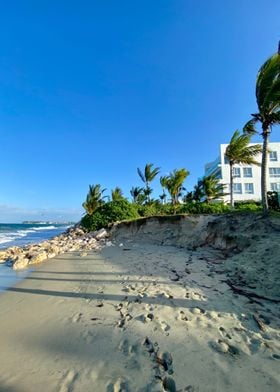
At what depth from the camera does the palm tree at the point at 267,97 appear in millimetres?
9582

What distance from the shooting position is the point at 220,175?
44.3 metres

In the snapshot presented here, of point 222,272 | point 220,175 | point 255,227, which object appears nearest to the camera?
point 222,272

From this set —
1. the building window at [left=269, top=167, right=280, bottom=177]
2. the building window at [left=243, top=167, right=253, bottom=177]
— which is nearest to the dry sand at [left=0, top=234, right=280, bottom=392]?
the building window at [left=243, top=167, right=253, bottom=177]

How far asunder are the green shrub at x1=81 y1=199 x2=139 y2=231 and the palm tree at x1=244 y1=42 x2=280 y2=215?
11232mm

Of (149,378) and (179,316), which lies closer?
(149,378)

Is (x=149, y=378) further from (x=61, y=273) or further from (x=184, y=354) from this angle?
(x=61, y=273)

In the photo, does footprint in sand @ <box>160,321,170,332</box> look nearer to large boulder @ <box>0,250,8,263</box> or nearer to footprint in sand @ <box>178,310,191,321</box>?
footprint in sand @ <box>178,310,191,321</box>

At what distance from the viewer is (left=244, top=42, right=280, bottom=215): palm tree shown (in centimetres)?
958

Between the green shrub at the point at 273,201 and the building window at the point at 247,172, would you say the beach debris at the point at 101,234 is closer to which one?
the green shrub at the point at 273,201

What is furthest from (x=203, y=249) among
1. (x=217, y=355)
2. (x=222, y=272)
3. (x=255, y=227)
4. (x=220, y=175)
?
(x=220, y=175)

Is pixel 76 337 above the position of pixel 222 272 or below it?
below

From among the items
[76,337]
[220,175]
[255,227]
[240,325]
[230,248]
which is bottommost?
[76,337]

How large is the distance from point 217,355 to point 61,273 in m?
5.75

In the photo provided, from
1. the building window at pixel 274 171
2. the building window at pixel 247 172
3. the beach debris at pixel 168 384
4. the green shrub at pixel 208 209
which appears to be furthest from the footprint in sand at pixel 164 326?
the building window at pixel 274 171
